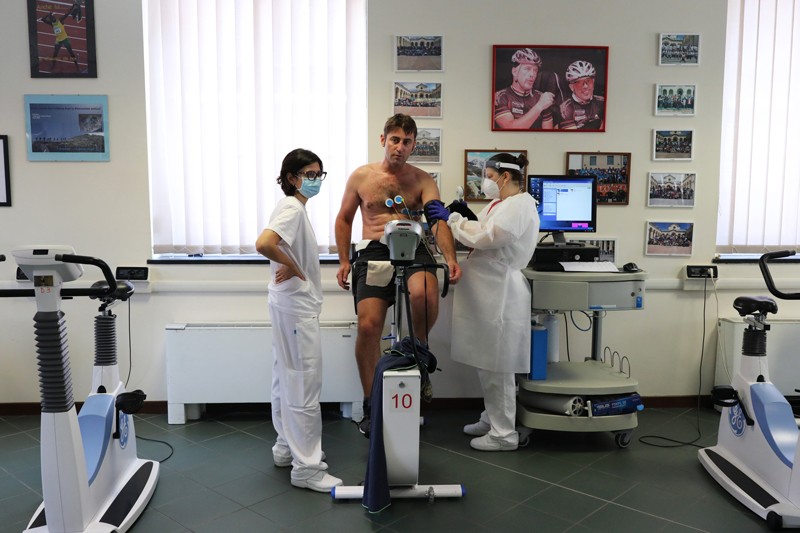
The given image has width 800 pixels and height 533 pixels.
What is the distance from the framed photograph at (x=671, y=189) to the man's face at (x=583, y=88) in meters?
0.64

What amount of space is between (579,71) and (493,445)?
2294mm

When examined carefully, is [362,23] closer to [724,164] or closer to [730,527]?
[724,164]

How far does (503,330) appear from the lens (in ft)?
10.5

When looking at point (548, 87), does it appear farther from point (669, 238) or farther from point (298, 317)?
point (298, 317)

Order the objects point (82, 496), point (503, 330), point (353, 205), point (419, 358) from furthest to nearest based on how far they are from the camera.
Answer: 1. point (353, 205)
2. point (503, 330)
3. point (419, 358)
4. point (82, 496)

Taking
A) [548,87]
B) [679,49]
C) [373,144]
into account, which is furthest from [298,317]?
[679,49]

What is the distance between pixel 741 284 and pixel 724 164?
77cm

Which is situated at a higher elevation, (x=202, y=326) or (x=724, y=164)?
(x=724, y=164)

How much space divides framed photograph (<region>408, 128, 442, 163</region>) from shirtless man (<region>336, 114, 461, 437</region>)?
0.70 ft

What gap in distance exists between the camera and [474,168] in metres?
3.87

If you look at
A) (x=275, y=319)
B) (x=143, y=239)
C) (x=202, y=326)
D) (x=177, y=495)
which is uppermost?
(x=143, y=239)

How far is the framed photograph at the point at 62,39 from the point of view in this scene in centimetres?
369

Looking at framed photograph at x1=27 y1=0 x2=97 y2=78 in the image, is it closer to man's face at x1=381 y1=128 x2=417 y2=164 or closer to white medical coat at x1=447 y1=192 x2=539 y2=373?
man's face at x1=381 y1=128 x2=417 y2=164

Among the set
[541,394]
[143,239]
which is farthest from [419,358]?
[143,239]
